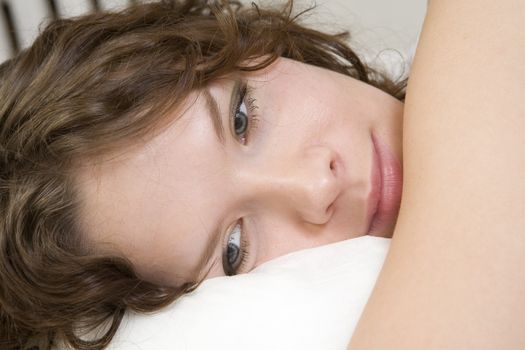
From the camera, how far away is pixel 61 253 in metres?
0.80

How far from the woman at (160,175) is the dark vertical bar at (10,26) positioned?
54cm

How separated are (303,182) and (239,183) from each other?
8 centimetres

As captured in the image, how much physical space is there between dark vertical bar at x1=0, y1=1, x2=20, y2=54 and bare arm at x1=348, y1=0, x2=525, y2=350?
3.39 feet

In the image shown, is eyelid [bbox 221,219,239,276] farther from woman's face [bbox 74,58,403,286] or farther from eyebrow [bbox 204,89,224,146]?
eyebrow [bbox 204,89,224,146]

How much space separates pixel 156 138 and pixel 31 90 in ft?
0.74

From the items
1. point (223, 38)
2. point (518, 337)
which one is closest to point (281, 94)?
point (223, 38)

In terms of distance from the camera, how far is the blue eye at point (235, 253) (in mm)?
812

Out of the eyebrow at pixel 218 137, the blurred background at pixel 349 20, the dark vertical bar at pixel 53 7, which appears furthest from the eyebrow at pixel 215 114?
the dark vertical bar at pixel 53 7

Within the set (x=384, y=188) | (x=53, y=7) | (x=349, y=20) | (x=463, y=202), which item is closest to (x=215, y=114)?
(x=384, y=188)

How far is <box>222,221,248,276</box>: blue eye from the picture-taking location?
812 mm

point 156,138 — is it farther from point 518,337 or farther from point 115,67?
point 518,337

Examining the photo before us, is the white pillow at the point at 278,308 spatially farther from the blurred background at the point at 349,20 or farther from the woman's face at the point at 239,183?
the blurred background at the point at 349,20

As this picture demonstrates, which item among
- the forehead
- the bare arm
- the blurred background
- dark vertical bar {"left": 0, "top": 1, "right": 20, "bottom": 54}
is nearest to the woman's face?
the forehead

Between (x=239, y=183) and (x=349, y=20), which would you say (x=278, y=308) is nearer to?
(x=239, y=183)
